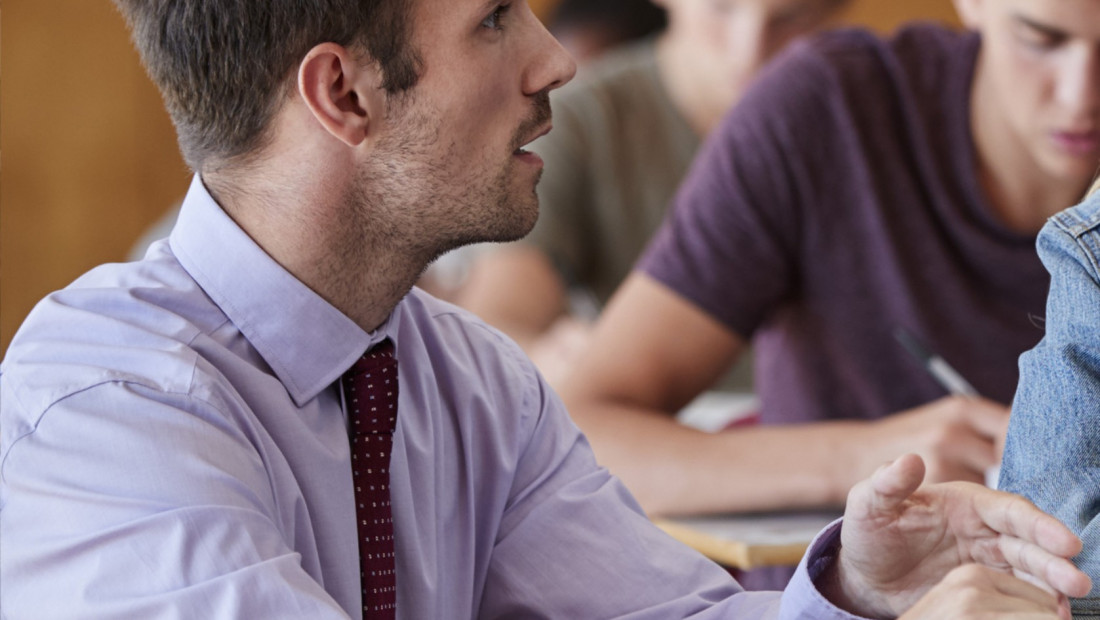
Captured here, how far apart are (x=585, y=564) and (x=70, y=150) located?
10.5 ft

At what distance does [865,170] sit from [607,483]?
756 millimetres

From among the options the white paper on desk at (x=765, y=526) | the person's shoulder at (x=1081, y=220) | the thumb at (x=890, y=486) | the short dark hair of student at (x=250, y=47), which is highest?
the short dark hair of student at (x=250, y=47)

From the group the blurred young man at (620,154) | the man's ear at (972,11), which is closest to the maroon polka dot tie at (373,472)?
the man's ear at (972,11)

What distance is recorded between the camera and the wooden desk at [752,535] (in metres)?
1.26

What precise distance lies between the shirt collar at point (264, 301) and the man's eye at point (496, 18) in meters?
0.26

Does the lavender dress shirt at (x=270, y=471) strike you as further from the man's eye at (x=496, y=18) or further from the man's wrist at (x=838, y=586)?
the man's eye at (x=496, y=18)

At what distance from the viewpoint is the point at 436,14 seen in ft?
3.39

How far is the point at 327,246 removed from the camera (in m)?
1.01

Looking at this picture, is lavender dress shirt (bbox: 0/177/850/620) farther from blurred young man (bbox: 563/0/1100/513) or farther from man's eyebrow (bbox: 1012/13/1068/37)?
man's eyebrow (bbox: 1012/13/1068/37)

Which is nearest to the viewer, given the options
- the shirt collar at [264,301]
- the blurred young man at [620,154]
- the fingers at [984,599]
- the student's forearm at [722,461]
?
the fingers at [984,599]

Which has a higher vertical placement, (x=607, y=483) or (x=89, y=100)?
(x=89, y=100)

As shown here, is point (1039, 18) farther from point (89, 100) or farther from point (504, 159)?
point (89, 100)

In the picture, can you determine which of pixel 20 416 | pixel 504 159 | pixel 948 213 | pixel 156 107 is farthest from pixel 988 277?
pixel 156 107

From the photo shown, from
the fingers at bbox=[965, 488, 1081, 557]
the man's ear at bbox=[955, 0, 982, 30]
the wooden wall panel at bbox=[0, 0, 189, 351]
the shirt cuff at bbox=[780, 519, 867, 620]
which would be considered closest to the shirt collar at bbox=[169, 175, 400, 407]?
the shirt cuff at bbox=[780, 519, 867, 620]
